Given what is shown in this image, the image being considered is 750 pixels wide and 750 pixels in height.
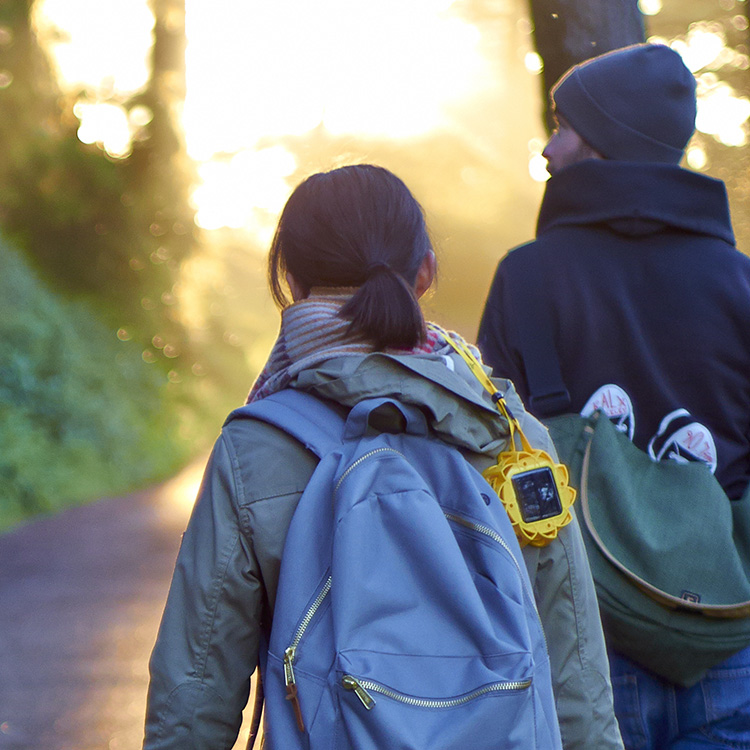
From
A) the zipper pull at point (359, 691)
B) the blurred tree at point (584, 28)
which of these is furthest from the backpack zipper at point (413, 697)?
the blurred tree at point (584, 28)

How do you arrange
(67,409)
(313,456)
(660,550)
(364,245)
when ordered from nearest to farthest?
(313,456)
(364,245)
(660,550)
(67,409)

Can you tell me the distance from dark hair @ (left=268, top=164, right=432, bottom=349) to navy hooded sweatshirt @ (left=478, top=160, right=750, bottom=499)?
0.46 metres

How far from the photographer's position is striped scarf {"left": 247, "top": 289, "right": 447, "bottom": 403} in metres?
1.82

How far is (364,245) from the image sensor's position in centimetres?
185

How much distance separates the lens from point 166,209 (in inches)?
579

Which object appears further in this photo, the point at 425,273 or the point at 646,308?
the point at 646,308

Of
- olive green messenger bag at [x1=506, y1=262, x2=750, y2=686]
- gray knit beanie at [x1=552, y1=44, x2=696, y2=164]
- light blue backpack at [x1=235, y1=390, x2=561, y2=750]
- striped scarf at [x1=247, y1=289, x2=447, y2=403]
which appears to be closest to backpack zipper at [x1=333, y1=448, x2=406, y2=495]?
light blue backpack at [x1=235, y1=390, x2=561, y2=750]

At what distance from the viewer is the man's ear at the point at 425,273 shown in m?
1.97

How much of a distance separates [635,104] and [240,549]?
139cm

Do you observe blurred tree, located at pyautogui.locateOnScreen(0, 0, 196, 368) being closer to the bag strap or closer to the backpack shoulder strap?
the bag strap

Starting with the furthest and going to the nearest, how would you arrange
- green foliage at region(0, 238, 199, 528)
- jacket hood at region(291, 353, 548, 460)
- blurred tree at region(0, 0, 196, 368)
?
1. blurred tree at region(0, 0, 196, 368)
2. green foliage at region(0, 238, 199, 528)
3. jacket hood at region(291, 353, 548, 460)

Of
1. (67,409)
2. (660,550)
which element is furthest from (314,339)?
(67,409)

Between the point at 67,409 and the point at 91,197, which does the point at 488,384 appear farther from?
the point at 91,197

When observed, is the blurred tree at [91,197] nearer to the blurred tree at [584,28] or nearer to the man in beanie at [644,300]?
the blurred tree at [584,28]
